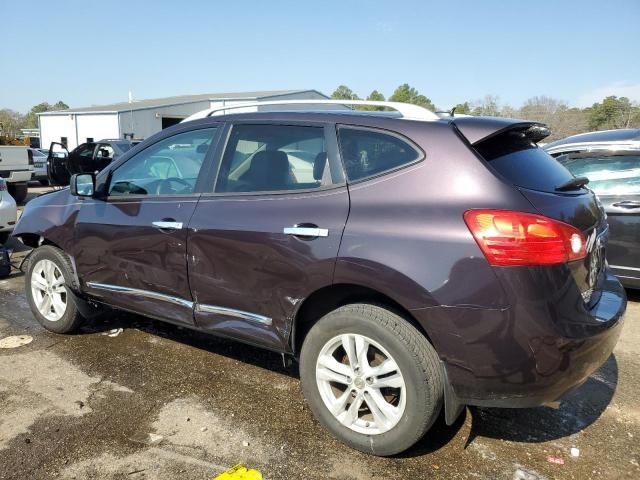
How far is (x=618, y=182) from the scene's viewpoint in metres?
5.10

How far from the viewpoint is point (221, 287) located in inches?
121

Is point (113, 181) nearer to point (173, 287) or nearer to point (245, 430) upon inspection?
point (173, 287)

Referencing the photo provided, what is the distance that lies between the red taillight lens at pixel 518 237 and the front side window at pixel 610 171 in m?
3.34

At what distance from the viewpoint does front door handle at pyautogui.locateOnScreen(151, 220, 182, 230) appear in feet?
10.6

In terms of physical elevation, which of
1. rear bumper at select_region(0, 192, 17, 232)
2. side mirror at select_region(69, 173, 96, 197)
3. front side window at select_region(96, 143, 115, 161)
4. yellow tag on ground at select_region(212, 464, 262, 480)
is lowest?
yellow tag on ground at select_region(212, 464, 262, 480)

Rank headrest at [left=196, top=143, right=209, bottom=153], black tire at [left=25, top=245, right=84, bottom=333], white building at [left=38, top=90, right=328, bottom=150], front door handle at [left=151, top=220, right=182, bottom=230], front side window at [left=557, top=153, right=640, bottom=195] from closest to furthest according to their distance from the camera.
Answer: front door handle at [left=151, top=220, right=182, bottom=230], headrest at [left=196, top=143, right=209, bottom=153], black tire at [left=25, top=245, right=84, bottom=333], front side window at [left=557, top=153, right=640, bottom=195], white building at [left=38, top=90, right=328, bottom=150]

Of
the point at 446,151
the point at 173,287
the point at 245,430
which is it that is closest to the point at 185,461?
the point at 245,430

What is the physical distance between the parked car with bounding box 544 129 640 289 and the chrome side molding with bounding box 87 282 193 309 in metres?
4.06

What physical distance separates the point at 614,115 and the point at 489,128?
92.4ft

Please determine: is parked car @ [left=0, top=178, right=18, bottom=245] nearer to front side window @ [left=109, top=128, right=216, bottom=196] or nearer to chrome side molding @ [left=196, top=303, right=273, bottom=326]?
front side window @ [left=109, top=128, right=216, bottom=196]

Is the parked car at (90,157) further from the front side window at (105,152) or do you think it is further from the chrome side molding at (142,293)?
the chrome side molding at (142,293)

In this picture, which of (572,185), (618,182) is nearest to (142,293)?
(572,185)

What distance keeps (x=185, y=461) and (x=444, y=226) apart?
5.72 feet

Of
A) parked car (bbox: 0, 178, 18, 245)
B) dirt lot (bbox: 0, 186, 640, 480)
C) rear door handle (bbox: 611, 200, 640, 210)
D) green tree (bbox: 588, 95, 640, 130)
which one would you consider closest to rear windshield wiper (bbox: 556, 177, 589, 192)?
dirt lot (bbox: 0, 186, 640, 480)
